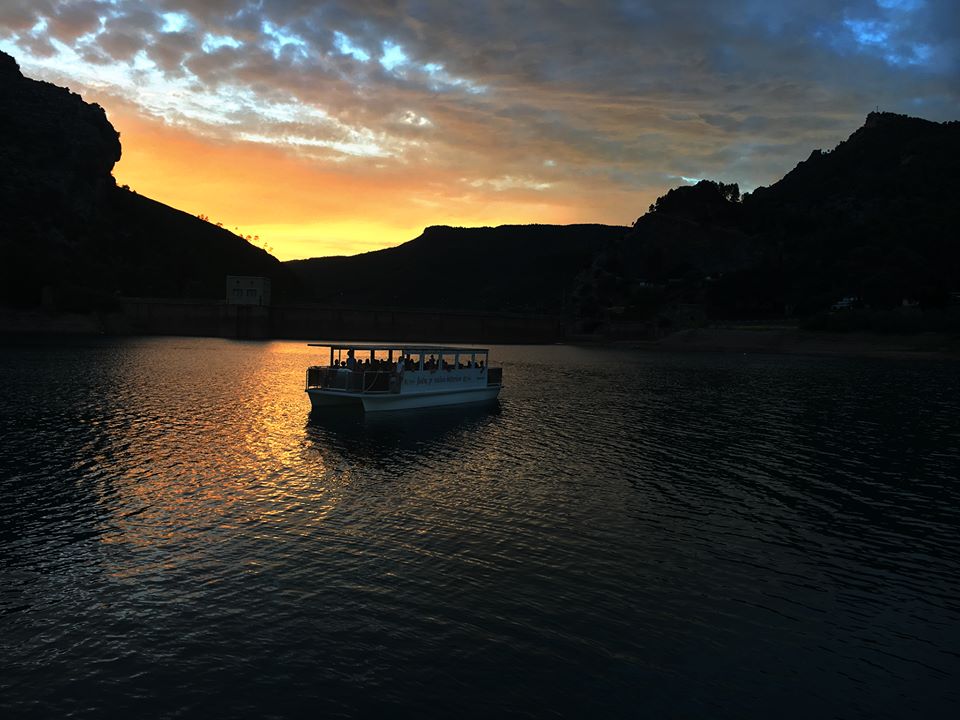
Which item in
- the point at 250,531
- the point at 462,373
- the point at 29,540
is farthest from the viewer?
the point at 462,373

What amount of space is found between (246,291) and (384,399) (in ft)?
502

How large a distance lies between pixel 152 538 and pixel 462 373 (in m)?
35.0

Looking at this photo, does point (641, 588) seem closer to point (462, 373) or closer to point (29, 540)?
point (29, 540)

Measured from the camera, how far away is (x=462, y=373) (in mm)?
52375

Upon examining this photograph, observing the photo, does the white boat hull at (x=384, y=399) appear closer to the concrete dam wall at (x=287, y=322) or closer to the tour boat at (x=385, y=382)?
the tour boat at (x=385, y=382)

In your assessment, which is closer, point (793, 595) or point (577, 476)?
point (793, 595)

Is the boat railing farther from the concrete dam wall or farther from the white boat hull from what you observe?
the concrete dam wall

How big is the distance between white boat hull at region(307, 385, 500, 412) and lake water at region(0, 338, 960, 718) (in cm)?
622

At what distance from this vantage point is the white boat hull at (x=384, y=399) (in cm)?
4462

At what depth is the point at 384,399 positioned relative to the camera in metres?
44.9

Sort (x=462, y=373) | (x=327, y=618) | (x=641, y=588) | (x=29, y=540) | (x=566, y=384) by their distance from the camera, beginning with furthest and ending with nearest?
(x=566, y=384), (x=462, y=373), (x=29, y=540), (x=641, y=588), (x=327, y=618)

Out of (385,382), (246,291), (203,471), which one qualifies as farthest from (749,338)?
(203,471)

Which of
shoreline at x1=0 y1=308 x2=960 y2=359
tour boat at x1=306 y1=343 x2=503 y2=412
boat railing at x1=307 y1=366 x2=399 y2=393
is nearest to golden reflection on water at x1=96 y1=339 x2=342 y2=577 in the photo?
boat railing at x1=307 y1=366 x2=399 y2=393

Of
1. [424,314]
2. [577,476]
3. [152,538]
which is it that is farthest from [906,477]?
[424,314]
